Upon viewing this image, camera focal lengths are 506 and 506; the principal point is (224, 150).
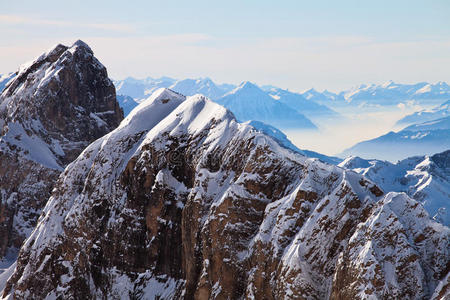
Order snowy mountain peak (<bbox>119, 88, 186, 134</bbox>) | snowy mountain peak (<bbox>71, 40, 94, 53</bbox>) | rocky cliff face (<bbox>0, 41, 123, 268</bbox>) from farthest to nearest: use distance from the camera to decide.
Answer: snowy mountain peak (<bbox>71, 40, 94, 53</bbox>)
rocky cliff face (<bbox>0, 41, 123, 268</bbox>)
snowy mountain peak (<bbox>119, 88, 186, 134</bbox>)

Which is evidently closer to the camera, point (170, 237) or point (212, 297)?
point (212, 297)

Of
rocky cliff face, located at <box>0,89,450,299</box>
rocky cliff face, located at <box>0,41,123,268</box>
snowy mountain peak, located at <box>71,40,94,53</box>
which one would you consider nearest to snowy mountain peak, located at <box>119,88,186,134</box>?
rocky cliff face, located at <box>0,89,450,299</box>

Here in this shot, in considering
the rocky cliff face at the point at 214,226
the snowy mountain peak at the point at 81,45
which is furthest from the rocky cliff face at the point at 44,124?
the rocky cliff face at the point at 214,226

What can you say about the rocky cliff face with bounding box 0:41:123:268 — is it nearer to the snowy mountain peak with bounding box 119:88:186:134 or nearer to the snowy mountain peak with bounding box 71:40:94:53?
the snowy mountain peak with bounding box 71:40:94:53

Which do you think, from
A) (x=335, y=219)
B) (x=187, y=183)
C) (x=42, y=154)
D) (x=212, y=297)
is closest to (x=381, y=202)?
(x=335, y=219)

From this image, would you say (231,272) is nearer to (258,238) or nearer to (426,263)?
(258,238)

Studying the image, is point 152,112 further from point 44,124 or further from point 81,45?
point 81,45
